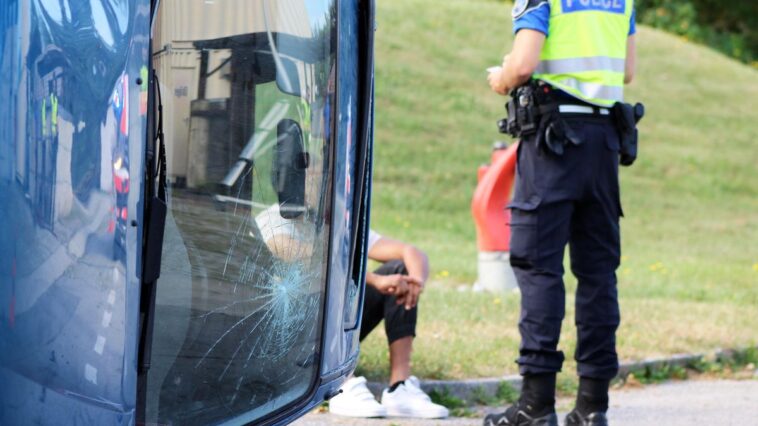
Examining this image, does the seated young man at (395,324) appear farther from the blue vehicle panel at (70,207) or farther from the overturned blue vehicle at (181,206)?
the blue vehicle panel at (70,207)

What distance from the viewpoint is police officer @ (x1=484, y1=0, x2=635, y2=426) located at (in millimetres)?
4746

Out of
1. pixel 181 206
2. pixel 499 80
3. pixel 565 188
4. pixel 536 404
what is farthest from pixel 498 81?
pixel 181 206

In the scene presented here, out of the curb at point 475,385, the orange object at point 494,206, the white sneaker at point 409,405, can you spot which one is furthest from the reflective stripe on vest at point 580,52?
the orange object at point 494,206

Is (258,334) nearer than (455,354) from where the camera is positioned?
Yes

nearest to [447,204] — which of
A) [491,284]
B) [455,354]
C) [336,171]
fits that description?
[491,284]

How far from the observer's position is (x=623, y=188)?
1752 cm

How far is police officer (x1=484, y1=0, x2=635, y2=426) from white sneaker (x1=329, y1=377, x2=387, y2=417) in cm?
57

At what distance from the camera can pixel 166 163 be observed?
3.21 meters

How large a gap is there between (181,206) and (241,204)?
21 centimetres

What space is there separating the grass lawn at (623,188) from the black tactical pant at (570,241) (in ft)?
4.27

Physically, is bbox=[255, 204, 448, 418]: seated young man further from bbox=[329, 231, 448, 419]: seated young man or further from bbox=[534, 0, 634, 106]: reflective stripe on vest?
bbox=[534, 0, 634, 106]: reflective stripe on vest

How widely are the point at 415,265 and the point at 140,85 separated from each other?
267 centimetres

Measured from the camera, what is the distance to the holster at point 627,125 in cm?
487

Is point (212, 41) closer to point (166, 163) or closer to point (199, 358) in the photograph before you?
point (166, 163)
